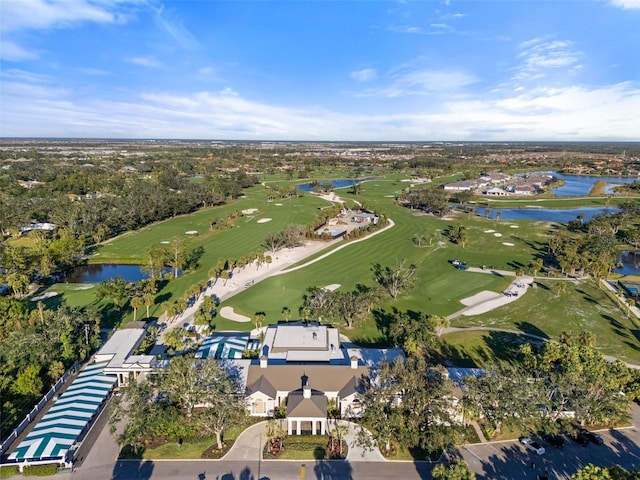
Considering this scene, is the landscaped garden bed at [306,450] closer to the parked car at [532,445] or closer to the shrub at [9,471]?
the parked car at [532,445]

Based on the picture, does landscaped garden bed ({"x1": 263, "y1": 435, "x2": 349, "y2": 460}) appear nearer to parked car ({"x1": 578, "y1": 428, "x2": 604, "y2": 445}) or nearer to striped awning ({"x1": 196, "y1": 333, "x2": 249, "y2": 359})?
striped awning ({"x1": 196, "y1": 333, "x2": 249, "y2": 359})

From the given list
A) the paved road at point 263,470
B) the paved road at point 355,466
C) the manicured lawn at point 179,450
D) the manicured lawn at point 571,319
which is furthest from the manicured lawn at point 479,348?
the manicured lawn at point 179,450

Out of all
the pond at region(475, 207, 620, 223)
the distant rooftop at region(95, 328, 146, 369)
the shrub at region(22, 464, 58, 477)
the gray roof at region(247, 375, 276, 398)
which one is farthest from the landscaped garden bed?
the pond at region(475, 207, 620, 223)

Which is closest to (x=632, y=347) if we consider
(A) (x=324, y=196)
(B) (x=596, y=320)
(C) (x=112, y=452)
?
(B) (x=596, y=320)

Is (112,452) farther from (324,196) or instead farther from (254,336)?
(324,196)

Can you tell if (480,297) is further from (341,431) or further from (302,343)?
(341,431)

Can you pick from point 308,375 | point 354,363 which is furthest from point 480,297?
point 308,375
